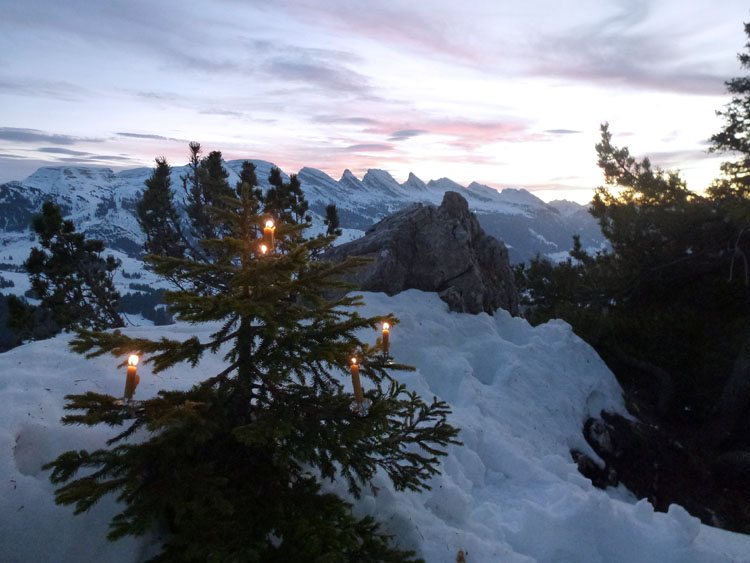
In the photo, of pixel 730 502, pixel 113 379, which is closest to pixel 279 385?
pixel 113 379

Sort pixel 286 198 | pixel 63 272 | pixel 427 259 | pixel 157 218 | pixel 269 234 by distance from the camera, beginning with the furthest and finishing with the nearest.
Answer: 1. pixel 286 198
2. pixel 157 218
3. pixel 63 272
4. pixel 427 259
5. pixel 269 234

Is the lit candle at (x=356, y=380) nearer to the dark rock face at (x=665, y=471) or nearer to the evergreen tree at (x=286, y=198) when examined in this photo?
the dark rock face at (x=665, y=471)

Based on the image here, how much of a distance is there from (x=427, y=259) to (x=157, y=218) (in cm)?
1225

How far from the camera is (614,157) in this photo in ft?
49.8

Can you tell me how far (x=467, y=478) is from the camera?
26.5 ft

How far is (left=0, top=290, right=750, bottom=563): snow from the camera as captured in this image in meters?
4.09

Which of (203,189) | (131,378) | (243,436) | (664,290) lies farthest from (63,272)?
(664,290)

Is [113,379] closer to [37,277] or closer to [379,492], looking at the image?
[379,492]

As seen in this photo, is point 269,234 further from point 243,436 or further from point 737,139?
point 737,139

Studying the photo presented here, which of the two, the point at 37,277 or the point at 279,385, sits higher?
the point at 279,385

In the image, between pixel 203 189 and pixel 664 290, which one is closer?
pixel 664 290

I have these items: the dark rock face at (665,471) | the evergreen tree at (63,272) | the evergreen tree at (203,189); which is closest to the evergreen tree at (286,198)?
the evergreen tree at (203,189)

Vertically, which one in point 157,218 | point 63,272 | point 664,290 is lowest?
point 63,272

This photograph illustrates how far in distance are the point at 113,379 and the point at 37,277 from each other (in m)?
15.4
